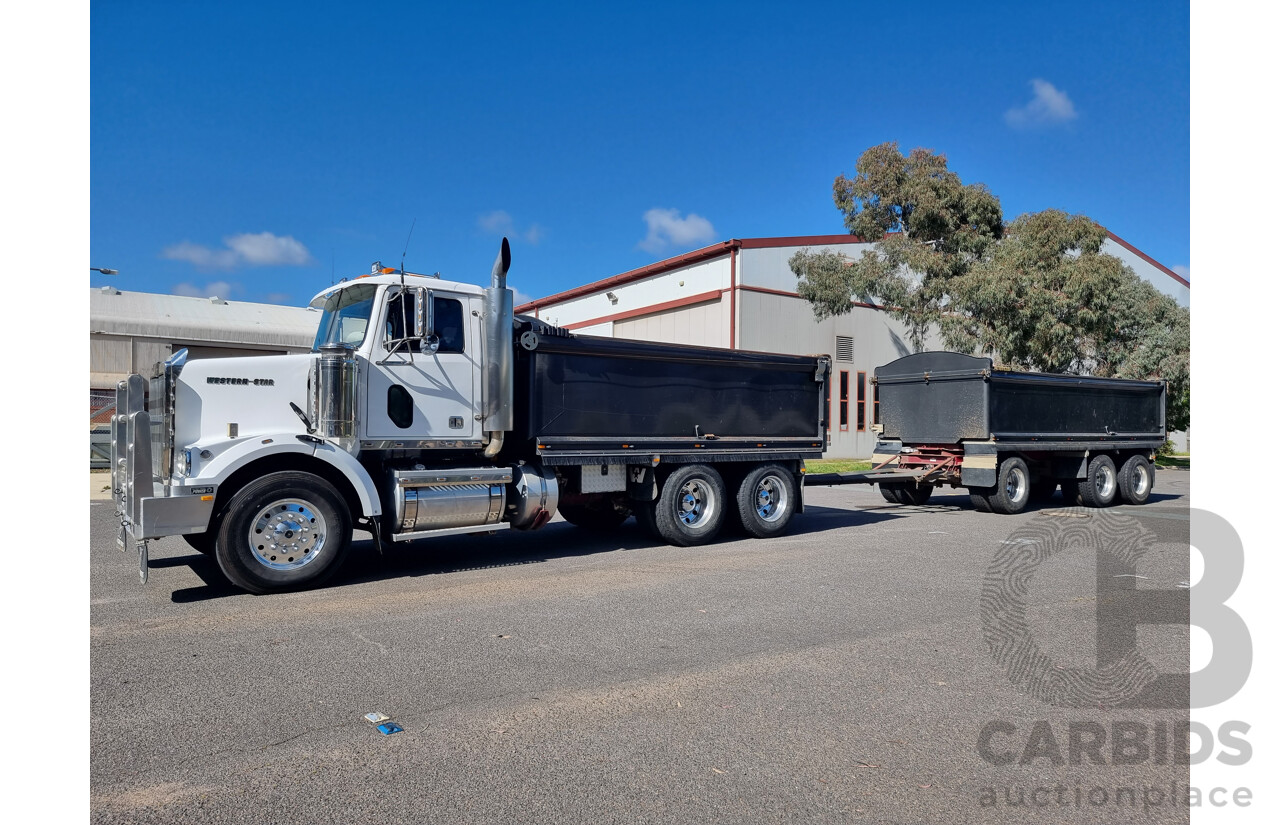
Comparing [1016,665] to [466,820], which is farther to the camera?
[1016,665]

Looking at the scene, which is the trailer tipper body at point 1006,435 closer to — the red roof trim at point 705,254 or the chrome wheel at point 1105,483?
the chrome wheel at point 1105,483

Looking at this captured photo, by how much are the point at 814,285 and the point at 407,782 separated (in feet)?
79.5

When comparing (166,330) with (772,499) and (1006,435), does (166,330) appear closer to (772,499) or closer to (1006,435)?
(772,499)

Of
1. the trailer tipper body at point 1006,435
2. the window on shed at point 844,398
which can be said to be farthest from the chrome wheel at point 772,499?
the window on shed at point 844,398

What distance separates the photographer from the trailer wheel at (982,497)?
14.8m

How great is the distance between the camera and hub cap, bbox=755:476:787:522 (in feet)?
38.9

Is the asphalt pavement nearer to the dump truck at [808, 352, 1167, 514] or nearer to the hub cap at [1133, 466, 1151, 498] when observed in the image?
the dump truck at [808, 352, 1167, 514]

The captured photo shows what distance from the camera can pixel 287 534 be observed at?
790cm

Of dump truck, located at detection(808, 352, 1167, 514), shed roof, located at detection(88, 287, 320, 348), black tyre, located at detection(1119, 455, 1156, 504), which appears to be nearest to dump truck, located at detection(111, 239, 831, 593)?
dump truck, located at detection(808, 352, 1167, 514)

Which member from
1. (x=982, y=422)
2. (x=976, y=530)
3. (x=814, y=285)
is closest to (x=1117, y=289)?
(x=814, y=285)

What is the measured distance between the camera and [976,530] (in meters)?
12.6

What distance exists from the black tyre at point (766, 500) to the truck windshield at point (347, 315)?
→ 17.2 feet

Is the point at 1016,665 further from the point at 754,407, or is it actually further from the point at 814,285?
the point at 814,285

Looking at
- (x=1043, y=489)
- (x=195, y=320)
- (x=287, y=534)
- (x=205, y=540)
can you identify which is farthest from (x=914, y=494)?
(x=195, y=320)
